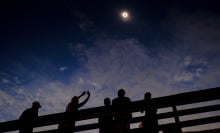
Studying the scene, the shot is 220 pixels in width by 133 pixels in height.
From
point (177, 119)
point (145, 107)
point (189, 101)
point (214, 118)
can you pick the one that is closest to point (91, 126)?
point (145, 107)

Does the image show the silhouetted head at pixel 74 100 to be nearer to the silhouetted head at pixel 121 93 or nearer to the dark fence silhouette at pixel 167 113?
the silhouetted head at pixel 121 93

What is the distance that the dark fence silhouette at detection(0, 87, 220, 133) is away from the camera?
278 cm

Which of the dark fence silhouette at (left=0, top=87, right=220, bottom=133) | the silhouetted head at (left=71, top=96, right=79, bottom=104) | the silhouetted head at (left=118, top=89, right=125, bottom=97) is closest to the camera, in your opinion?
the dark fence silhouette at (left=0, top=87, right=220, bottom=133)

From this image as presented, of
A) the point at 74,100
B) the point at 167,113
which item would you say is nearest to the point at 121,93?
the point at 74,100

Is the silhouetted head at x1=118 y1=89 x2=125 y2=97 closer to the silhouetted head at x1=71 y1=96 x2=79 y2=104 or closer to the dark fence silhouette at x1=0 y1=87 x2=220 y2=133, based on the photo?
the silhouetted head at x1=71 y1=96 x2=79 y2=104

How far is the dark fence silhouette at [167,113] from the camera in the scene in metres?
2.78

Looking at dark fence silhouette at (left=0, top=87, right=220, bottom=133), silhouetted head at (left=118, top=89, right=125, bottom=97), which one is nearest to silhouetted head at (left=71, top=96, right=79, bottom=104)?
silhouetted head at (left=118, top=89, right=125, bottom=97)

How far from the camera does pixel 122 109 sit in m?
2.98

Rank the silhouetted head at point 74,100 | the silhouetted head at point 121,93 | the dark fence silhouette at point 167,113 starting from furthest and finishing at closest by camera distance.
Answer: the silhouetted head at point 74,100 < the silhouetted head at point 121,93 < the dark fence silhouette at point 167,113

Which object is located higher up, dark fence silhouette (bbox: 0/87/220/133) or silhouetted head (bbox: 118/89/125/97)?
silhouetted head (bbox: 118/89/125/97)

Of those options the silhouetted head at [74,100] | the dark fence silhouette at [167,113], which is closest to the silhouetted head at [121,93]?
the silhouetted head at [74,100]

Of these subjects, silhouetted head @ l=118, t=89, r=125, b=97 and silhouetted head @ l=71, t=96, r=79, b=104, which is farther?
silhouetted head @ l=71, t=96, r=79, b=104

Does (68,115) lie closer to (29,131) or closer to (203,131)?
(29,131)

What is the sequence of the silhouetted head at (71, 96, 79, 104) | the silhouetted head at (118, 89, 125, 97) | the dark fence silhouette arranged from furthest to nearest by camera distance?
the silhouetted head at (71, 96, 79, 104)
the silhouetted head at (118, 89, 125, 97)
the dark fence silhouette
